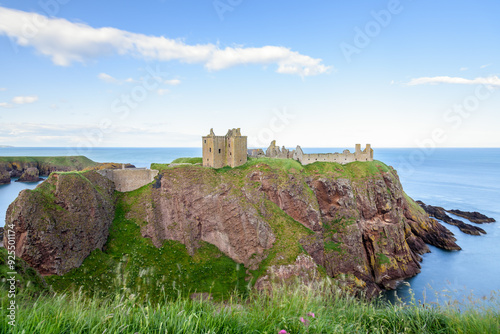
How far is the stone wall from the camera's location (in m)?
44.7

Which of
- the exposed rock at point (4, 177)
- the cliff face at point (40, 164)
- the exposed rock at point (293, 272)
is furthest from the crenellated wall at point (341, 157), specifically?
the exposed rock at point (4, 177)

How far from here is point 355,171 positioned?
56031mm

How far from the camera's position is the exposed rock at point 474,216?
75.8m

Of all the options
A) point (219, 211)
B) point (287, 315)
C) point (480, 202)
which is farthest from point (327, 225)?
point (480, 202)

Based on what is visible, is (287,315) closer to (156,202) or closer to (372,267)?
(156,202)

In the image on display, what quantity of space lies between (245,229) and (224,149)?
15.4 meters

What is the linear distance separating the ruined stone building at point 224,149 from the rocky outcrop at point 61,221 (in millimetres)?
17461

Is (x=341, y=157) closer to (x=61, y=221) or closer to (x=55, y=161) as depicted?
(x=61, y=221)

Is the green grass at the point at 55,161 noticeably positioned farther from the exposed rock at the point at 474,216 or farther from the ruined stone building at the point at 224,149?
the exposed rock at the point at 474,216

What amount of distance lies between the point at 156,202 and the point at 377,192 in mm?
40968

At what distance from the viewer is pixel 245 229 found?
137ft

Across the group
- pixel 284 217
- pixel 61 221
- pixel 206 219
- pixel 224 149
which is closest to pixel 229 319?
pixel 61 221

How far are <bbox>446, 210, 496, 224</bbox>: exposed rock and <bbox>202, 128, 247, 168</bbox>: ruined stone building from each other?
71.7m

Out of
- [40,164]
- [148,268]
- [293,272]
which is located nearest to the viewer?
[148,268]
